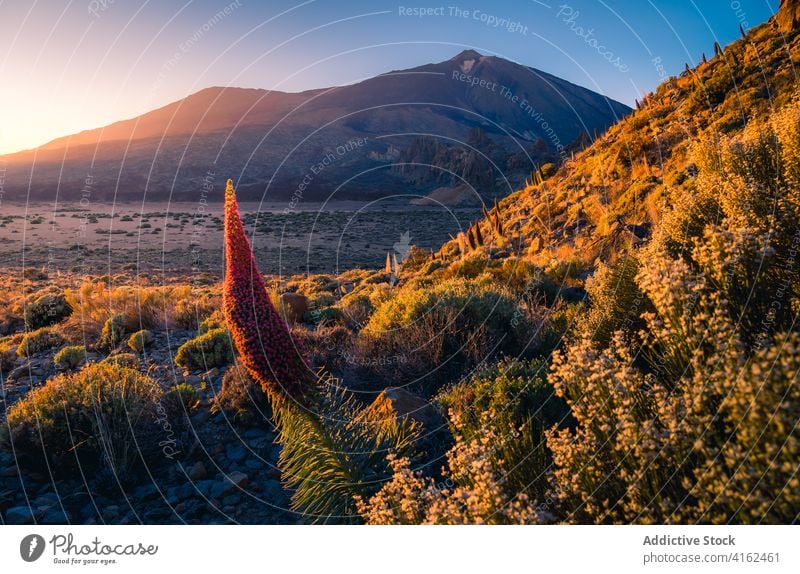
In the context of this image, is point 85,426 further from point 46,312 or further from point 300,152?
point 300,152

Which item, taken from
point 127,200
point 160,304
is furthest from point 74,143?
point 160,304

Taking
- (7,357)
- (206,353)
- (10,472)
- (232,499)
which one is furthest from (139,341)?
(232,499)

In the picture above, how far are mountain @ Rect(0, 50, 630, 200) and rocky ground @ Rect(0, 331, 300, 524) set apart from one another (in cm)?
3477

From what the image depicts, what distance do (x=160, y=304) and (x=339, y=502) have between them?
10.1 meters

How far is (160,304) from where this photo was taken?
11.6 metres

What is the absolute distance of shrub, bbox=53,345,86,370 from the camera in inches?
309

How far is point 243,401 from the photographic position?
593 cm

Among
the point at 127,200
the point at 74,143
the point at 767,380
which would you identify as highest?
the point at 74,143

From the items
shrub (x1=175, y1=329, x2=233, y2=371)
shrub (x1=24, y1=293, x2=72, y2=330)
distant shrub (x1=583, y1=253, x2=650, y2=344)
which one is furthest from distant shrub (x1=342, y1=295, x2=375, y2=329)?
shrub (x1=24, y1=293, x2=72, y2=330)

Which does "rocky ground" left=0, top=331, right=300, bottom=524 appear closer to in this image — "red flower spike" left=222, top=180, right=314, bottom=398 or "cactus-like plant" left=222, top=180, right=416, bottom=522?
"cactus-like plant" left=222, top=180, right=416, bottom=522

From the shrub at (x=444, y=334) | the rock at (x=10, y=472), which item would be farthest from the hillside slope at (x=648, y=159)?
the rock at (x=10, y=472)

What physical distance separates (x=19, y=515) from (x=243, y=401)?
7.90 ft

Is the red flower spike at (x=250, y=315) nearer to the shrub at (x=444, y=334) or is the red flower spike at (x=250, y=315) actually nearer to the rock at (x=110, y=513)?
the rock at (x=110, y=513)
